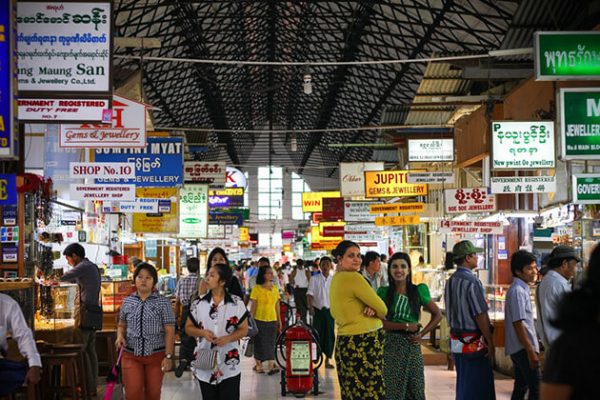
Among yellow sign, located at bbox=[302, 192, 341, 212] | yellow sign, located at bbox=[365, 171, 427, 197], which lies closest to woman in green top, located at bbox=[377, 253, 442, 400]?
yellow sign, located at bbox=[365, 171, 427, 197]

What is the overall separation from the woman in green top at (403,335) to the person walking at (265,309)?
15.6 feet

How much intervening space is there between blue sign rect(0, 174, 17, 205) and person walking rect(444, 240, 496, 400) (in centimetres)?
386

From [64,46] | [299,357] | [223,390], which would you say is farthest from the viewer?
[299,357]

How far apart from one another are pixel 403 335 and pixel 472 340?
0.62 m

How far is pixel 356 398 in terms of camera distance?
7453 mm

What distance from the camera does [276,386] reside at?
1198cm

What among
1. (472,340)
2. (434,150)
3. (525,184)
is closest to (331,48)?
(434,150)

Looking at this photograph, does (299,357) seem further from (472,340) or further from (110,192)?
(472,340)

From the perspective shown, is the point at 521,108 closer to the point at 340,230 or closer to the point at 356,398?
the point at 356,398

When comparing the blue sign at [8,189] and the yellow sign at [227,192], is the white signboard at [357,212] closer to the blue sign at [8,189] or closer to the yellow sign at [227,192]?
the yellow sign at [227,192]

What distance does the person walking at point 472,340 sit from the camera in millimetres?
7535

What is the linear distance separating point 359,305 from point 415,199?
22.9m

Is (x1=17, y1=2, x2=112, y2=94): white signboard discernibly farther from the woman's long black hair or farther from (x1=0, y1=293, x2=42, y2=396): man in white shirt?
the woman's long black hair

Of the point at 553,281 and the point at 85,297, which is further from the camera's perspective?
the point at 85,297
